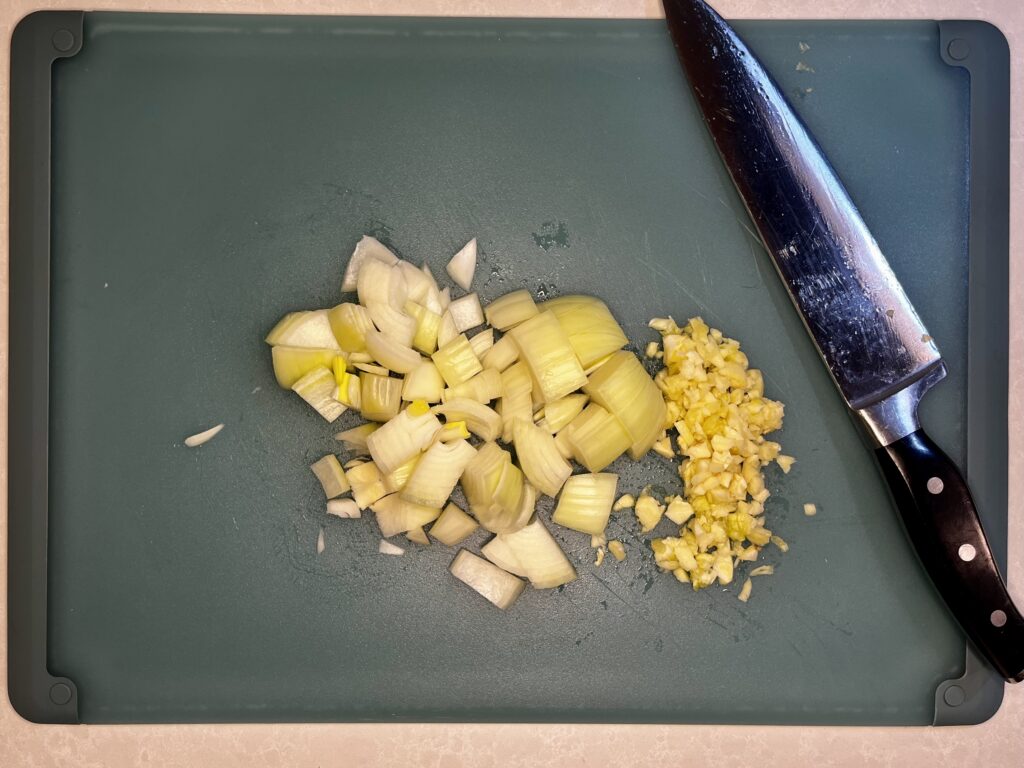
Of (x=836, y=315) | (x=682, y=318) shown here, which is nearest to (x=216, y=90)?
(x=682, y=318)

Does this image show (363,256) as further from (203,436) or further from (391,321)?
(203,436)

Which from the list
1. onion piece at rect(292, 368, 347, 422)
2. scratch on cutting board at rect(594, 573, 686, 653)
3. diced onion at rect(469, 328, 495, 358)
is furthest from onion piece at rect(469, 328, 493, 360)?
scratch on cutting board at rect(594, 573, 686, 653)

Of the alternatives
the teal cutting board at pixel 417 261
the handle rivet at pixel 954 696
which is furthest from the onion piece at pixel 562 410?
the handle rivet at pixel 954 696

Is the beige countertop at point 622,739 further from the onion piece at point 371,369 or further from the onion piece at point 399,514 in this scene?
the onion piece at point 371,369

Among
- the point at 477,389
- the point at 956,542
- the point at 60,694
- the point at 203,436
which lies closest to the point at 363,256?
the point at 477,389

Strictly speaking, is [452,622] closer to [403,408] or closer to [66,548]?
[403,408]

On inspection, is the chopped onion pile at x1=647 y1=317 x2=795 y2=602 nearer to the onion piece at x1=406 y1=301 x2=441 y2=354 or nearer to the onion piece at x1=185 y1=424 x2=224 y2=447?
the onion piece at x1=406 y1=301 x2=441 y2=354
